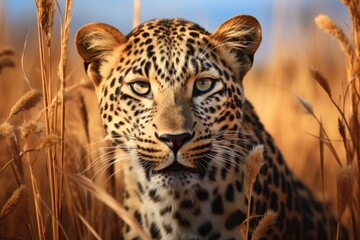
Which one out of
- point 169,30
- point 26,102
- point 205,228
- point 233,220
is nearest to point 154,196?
point 205,228

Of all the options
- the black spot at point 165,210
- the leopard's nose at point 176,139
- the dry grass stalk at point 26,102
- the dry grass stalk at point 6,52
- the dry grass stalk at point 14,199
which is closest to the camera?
the dry grass stalk at point 14,199

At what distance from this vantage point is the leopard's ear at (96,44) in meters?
3.93

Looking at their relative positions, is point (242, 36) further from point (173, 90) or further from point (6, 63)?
point (6, 63)

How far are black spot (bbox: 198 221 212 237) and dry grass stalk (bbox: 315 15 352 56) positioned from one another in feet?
4.18

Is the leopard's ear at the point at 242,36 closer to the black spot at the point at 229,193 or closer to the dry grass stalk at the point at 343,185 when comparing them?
the black spot at the point at 229,193

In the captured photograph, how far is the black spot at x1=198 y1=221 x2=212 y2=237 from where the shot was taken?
377 centimetres

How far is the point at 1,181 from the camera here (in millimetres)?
4703

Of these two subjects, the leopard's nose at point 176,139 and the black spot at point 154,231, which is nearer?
the leopard's nose at point 176,139

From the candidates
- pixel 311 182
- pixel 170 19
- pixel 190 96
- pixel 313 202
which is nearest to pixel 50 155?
pixel 190 96

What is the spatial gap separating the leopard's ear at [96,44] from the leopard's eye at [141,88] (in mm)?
348

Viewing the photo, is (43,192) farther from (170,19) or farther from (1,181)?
(170,19)

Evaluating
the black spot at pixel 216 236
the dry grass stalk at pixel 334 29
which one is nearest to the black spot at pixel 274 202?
the black spot at pixel 216 236

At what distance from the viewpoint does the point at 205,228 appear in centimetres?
378

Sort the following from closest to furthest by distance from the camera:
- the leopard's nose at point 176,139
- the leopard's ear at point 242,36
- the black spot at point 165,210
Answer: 1. the leopard's nose at point 176,139
2. the black spot at point 165,210
3. the leopard's ear at point 242,36
